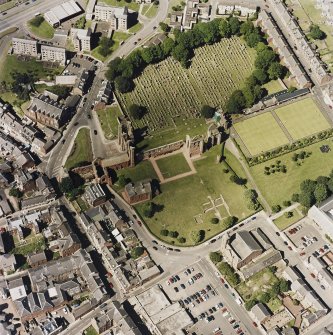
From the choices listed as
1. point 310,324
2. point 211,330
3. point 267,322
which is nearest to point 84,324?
point 211,330

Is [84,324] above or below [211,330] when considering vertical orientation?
above

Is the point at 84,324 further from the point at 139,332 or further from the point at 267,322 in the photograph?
the point at 267,322

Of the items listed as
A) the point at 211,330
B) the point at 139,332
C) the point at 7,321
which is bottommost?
the point at 211,330

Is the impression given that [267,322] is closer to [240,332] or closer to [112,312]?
[240,332]

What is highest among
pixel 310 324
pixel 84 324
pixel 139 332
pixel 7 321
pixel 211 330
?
pixel 7 321

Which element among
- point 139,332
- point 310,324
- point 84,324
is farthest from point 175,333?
point 310,324

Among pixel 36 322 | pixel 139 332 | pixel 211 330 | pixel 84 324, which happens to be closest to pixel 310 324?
pixel 211 330

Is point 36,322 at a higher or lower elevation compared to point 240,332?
Answer: higher
